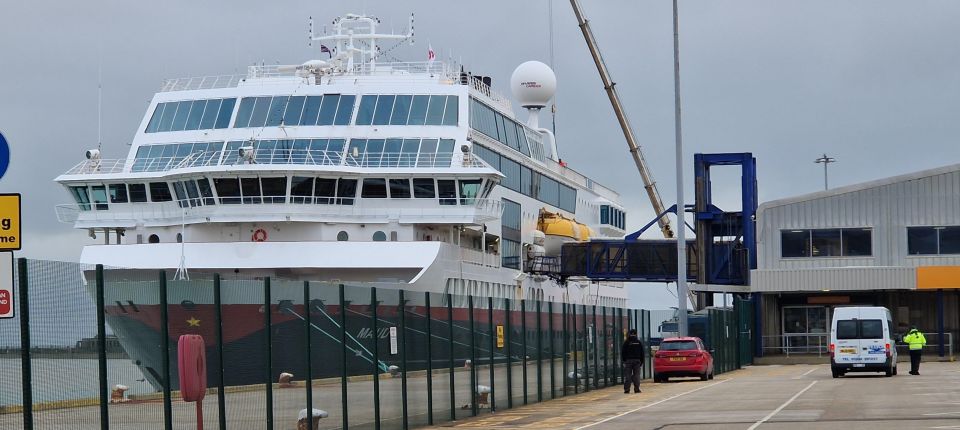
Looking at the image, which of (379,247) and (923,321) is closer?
(379,247)

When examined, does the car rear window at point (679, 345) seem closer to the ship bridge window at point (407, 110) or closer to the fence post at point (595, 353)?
the fence post at point (595, 353)

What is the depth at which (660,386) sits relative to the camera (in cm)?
3897

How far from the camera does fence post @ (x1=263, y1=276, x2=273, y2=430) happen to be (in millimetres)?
18469

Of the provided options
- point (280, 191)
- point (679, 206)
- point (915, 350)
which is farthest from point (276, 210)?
point (915, 350)

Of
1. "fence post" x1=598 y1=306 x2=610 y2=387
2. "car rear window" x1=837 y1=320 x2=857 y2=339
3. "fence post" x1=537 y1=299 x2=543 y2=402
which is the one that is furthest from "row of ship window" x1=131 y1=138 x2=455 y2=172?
"fence post" x1=537 y1=299 x2=543 y2=402

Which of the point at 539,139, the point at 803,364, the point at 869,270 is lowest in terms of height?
the point at 803,364

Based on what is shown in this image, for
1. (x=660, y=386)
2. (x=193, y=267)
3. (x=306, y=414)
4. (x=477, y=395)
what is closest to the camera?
(x=306, y=414)

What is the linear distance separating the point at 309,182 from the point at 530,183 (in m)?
19.1

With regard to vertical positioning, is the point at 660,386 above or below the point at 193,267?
below

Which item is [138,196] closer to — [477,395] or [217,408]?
[477,395]

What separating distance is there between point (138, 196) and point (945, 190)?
29.9m

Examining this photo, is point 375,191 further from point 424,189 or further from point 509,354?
point 509,354

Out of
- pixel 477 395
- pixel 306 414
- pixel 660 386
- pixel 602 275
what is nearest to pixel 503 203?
pixel 602 275

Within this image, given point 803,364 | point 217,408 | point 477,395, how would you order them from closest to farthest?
point 217,408 < point 477,395 < point 803,364
